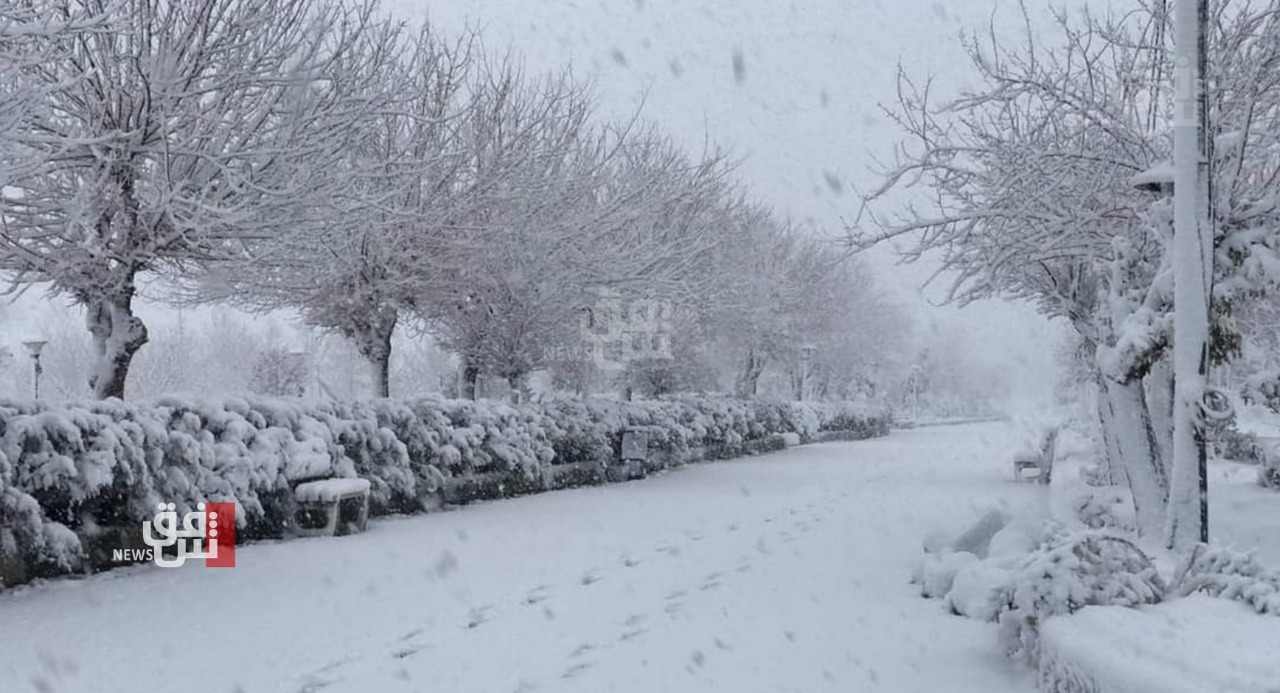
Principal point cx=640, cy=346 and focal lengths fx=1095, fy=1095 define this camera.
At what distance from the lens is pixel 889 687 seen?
5.86 meters

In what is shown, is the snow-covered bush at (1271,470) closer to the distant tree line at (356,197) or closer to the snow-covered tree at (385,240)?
the distant tree line at (356,197)

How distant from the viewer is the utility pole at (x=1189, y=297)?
765cm

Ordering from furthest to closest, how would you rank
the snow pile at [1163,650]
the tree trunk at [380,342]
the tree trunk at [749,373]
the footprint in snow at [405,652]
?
the tree trunk at [749,373], the tree trunk at [380,342], the footprint in snow at [405,652], the snow pile at [1163,650]

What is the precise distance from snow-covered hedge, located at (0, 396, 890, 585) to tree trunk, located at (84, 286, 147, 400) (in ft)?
7.69

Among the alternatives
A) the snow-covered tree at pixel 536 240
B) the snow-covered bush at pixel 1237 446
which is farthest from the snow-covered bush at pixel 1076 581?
the snow-covered bush at pixel 1237 446

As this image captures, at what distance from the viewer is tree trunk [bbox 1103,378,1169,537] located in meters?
9.90

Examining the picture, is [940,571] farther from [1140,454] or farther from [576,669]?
[576,669]

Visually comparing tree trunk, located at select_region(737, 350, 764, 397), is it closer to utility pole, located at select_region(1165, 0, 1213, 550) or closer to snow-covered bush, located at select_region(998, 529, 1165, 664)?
utility pole, located at select_region(1165, 0, 1213, 550)

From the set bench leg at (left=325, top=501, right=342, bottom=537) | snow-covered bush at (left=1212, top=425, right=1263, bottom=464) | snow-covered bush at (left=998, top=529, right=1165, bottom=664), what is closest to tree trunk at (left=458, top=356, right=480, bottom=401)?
bench leg at (left=325, top=501, right=342, bottom=537)

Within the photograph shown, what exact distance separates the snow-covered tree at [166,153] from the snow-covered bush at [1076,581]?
351 inches

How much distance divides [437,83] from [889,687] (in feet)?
54.2

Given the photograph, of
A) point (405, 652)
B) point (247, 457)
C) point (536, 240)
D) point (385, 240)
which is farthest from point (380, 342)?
point (405, 652)

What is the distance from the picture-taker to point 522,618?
757 centimetres

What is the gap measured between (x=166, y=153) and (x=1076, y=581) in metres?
9.97
